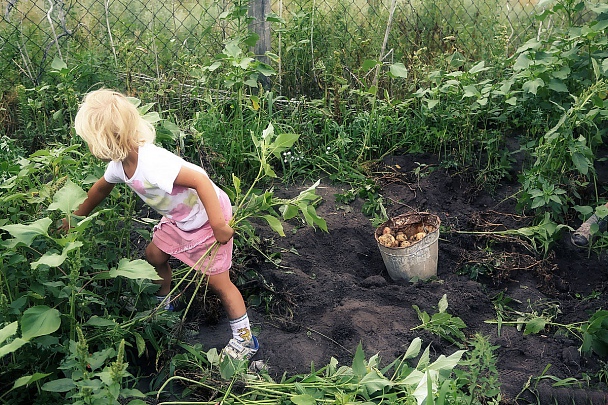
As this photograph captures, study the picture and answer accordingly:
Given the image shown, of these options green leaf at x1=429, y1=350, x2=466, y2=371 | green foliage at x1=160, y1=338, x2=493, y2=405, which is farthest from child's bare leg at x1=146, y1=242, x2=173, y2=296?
green leaf at x1=429, y1=350, x2=466, y2=371

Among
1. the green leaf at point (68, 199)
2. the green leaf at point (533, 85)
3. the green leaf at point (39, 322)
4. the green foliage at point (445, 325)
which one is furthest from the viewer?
the green leaf at point (533, 85)

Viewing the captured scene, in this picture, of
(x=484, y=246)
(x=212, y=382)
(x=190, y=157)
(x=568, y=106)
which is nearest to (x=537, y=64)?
(x=568, y=106)

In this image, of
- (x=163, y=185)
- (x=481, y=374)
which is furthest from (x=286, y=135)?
(x=481, y=374)

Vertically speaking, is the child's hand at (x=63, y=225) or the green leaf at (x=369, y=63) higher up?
the child's hand at (x=63, y=225)

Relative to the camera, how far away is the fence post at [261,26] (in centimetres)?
514

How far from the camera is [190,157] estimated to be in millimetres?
4309

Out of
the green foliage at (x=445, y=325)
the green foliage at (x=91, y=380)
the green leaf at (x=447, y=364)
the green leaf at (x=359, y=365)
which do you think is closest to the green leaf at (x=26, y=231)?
the green foliage at (x=91, y=380)

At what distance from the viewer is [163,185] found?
2.89 meters

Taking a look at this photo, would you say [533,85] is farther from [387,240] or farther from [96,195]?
[96,195]

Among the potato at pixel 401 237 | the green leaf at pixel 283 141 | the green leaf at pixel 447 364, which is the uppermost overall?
the green leaf at pixel 283 141

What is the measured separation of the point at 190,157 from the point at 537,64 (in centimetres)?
219

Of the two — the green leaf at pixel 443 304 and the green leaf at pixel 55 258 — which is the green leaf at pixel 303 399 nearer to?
the green leaf at pixel 55 258

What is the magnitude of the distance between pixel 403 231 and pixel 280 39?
6.29ft

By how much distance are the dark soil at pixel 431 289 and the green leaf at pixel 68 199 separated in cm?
96
